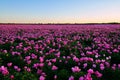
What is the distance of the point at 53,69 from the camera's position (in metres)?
6.02

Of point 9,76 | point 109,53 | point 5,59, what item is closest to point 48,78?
point 9,76

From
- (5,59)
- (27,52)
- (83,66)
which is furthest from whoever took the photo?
(27,52)

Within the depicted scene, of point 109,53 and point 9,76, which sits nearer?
point 9,76

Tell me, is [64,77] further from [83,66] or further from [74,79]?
[83,66]

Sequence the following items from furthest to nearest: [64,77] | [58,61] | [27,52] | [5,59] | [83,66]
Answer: [27,52], [5,59], [58,61], [83,66], [64,77]

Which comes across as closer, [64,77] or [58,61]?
[64,77]

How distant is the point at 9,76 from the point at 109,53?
424 cm

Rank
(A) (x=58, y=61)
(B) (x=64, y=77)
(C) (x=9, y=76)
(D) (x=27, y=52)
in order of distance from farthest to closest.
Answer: (D) (x=27, y=52), (A) (x=58, y=61), (B) (x=64, y=77), (C) (x=9, y=76)

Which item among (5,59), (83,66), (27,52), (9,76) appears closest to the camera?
(9,76)

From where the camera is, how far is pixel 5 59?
26.1 ft

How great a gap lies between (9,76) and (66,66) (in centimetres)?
198

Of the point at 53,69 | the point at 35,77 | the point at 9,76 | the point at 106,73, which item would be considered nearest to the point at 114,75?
the point at 106,73

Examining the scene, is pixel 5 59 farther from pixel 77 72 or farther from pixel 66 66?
pixel 77 72

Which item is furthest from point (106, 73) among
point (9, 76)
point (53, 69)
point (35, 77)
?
point (9, 76)
